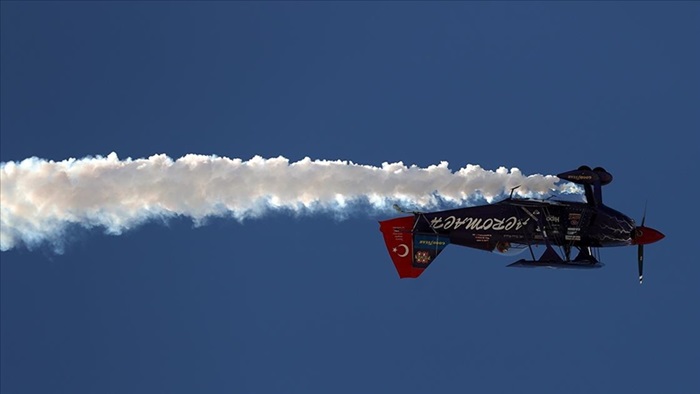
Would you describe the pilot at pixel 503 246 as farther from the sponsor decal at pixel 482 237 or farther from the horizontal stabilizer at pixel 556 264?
the horizontal stabilizer at pixel 556 264

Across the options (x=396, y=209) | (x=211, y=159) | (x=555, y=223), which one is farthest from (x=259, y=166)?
(x=555, y=223)

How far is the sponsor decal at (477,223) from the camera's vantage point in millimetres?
105250

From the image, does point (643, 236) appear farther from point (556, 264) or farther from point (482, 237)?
point (482, 237)

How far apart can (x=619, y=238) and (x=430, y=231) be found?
1166 cm

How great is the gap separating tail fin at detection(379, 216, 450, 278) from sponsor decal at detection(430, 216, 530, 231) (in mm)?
753

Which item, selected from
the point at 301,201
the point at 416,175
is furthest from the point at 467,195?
the point at 301,201

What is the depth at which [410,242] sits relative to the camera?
106 metres

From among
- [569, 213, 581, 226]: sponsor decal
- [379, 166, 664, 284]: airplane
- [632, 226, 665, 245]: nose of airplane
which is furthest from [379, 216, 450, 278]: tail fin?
[632, 226, 665, 245]: nose of airplane

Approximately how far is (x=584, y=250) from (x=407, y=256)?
426 inches

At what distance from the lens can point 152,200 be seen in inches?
4269

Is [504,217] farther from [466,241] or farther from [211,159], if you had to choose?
[211,159]

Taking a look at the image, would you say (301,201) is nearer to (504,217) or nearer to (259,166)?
(259,166)

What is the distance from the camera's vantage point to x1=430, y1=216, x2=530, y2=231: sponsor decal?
10525 centimetres

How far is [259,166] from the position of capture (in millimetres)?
109125
